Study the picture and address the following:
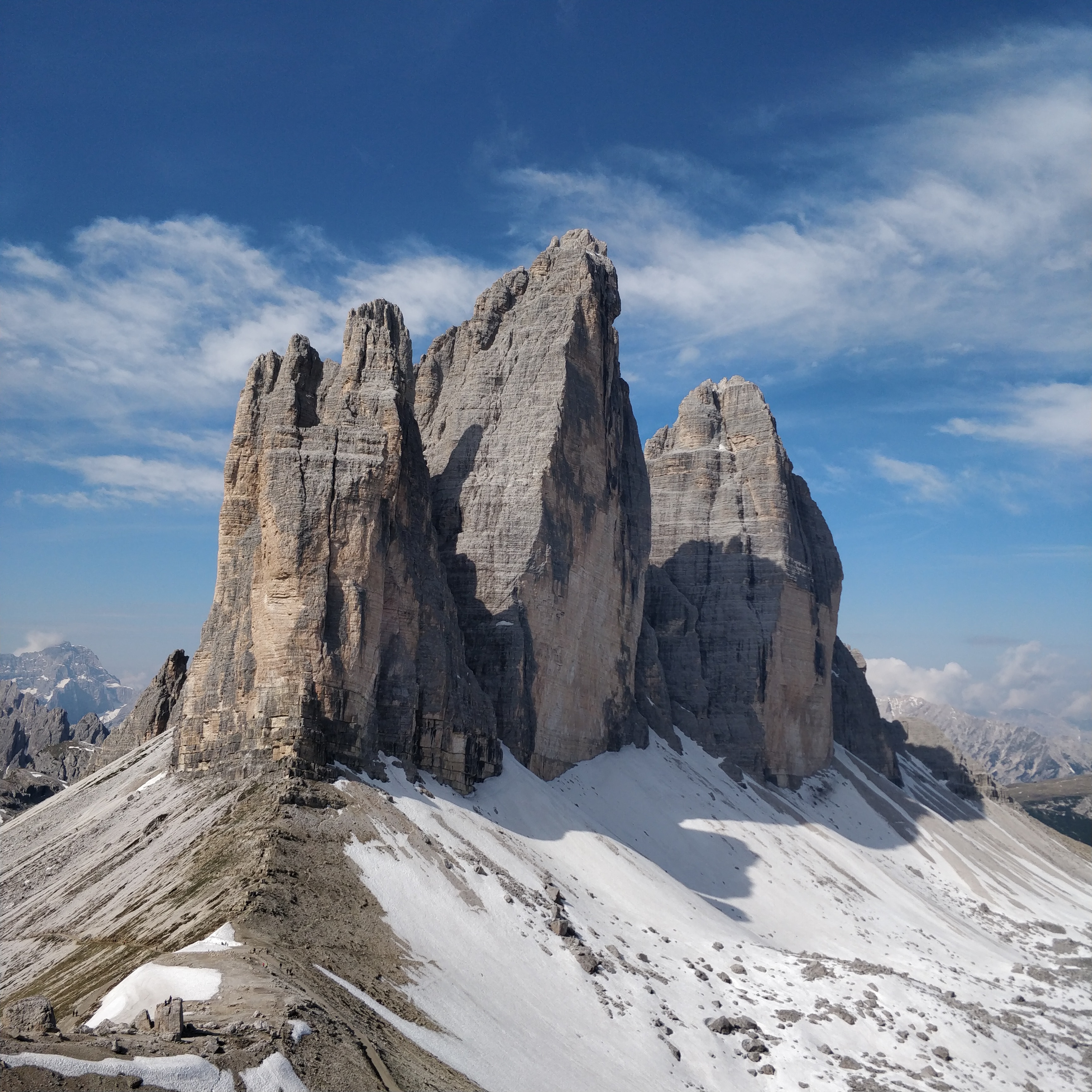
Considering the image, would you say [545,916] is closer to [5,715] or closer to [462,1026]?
[462,1026]

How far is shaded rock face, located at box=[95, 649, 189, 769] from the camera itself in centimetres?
6006

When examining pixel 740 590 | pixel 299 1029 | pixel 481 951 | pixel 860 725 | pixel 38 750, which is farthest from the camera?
pixel 38 750

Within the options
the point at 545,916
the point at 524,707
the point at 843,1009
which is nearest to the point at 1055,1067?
the point at 843,1009

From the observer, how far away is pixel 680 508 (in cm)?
9456

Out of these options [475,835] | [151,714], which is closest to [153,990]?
[475,835]

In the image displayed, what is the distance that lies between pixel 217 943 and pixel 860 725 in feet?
293

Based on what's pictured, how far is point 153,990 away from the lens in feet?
69.3

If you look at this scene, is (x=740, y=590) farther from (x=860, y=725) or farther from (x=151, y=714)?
(x=151, y=714)

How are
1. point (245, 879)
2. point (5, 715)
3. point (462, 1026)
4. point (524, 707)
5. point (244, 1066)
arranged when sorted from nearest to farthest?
1. point (244, 1066)
2. point (462, 1026)
3. point (245, 879)
4. point (524, 707)
5. point (5, 715)

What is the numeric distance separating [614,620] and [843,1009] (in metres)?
29.7

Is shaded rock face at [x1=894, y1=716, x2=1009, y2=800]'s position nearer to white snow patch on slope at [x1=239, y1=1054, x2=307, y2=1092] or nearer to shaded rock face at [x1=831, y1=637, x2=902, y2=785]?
shaded rock face at [x1=831, y1=637, x2=902, y2=785]

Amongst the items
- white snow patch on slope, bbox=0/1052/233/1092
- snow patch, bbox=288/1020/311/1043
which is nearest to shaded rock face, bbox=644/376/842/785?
snow patch, bbox=288/1020/311/1043

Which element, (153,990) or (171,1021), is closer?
(171,1021)

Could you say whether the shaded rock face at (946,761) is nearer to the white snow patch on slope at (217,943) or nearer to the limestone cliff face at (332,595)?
the limestone cliff face at (332,595)
